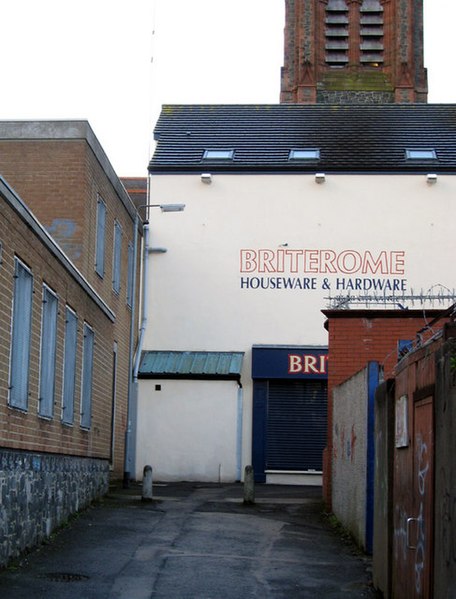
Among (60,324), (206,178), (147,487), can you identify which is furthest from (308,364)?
(60,324)

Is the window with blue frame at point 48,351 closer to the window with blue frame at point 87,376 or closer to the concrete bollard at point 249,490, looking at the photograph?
the window with blue frame at point 87,376

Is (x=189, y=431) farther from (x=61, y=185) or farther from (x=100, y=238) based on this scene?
(x=61, y=185)

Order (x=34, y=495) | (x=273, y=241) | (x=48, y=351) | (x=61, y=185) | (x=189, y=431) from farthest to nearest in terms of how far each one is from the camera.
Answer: (x=273, y=241) → (x=189, y=431) → (x=61, y=185) → (x=48, y=351) → (x=34, y=495)

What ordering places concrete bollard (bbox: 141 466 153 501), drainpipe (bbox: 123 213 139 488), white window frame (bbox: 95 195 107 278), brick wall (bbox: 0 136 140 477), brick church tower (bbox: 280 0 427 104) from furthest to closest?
brick church tower (bbox: 280 0 427 104) < drainpipe (bbox: 123 213 139 488) < white window frame (bbox: 95 195 107 278) < brick wall (bbox: 0 136 140 477) < concrete bollard (bbox: 141 466 153 501)

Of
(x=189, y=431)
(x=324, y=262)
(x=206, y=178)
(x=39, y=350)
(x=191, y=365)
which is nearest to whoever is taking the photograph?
(x=39, y=350)

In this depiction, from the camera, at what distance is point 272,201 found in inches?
1171

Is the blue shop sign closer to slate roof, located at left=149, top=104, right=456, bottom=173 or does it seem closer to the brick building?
→ the brick building

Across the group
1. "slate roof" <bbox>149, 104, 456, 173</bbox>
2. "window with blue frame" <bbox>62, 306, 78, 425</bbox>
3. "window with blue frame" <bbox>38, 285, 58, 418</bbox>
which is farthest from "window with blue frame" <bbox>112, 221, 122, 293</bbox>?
"window with blue frame" <bbox>38, 285, 58, 418</bbox>

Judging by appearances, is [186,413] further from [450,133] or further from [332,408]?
[450,133]

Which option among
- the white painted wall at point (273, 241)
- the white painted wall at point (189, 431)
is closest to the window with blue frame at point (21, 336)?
the white painted wall at point (189, 431)

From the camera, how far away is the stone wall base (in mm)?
12367

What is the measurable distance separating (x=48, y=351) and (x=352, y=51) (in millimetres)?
36599

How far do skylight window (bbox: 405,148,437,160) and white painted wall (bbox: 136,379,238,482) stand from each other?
839 cm

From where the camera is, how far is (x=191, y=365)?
28.5 meters
